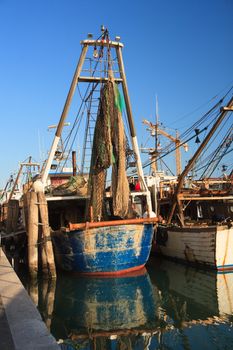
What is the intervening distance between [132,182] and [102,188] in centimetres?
352

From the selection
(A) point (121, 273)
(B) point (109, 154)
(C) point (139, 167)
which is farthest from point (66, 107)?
(A) point (121, 273)

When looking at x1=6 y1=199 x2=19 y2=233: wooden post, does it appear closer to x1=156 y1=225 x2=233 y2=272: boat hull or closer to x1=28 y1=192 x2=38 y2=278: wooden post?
x1=28 y1=192 x2=38 y2=278: wooden post

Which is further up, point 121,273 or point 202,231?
point 202,231

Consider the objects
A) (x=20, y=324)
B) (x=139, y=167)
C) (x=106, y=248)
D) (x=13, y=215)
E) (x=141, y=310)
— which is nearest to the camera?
(x=20, y=324)

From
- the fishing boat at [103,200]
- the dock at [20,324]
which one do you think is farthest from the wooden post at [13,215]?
the dock at [20,324]

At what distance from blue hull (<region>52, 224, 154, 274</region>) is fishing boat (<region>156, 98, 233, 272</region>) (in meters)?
2.30

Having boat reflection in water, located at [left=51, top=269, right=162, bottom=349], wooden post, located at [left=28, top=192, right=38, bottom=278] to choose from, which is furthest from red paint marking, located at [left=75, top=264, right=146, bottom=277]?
wooden post, located at [left=28, top=192, right=38, bottom=278]

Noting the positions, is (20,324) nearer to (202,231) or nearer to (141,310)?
(141,310)

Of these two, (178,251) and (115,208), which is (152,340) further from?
(178,251)

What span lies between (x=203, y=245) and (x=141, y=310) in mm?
5212

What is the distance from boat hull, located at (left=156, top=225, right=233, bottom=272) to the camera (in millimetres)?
13820

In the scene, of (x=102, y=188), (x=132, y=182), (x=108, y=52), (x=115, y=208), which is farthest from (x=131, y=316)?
(x=108, y=52)

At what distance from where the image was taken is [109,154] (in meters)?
13.4

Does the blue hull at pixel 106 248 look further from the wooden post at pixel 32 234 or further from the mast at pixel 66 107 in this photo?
the mast at pixel 66 107
